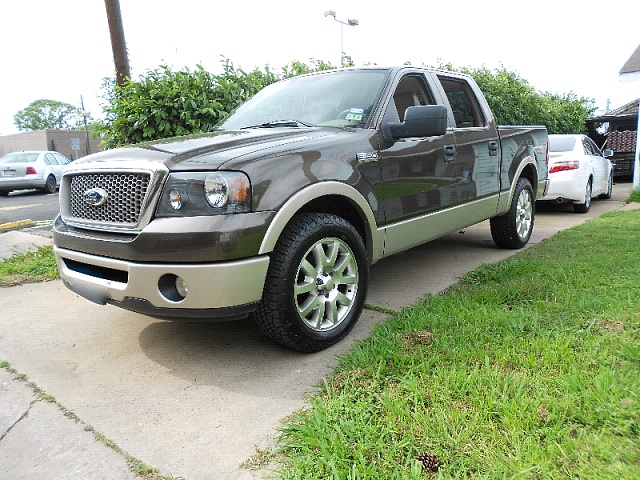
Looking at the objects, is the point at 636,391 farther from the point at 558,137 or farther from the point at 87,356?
the point at 558,137

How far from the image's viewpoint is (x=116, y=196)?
2.98 meters

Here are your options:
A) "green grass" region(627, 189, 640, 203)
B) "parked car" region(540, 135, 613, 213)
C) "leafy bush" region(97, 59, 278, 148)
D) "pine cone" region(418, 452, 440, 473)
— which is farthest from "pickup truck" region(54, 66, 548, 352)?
"green grass" region(627, 189, 640, 203)

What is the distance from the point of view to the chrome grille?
2.88 meters

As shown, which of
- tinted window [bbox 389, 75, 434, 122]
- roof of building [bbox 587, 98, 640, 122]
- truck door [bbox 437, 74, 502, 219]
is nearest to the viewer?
tinted window [bbox 389, 75, 434, 122]

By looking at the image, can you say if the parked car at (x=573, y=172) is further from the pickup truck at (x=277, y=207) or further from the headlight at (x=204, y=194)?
the headlight at (x=204, y=194)

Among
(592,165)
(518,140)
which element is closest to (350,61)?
(518,140)

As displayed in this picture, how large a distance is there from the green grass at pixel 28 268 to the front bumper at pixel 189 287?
2.93 meters

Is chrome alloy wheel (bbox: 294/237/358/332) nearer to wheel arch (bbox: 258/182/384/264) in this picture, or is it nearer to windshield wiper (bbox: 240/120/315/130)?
wheel arch (bbox: 258/182/384/264)

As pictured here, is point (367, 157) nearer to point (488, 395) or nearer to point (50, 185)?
point (488, 395)

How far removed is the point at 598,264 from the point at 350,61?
549cm

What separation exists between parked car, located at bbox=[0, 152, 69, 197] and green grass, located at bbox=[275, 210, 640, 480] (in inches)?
687

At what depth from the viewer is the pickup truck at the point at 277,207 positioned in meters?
2.76

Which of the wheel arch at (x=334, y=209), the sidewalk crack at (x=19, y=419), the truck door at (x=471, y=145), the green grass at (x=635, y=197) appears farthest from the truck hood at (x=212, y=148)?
the green grass at (x=635, y=197)

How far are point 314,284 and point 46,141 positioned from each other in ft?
170
